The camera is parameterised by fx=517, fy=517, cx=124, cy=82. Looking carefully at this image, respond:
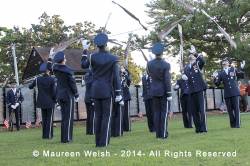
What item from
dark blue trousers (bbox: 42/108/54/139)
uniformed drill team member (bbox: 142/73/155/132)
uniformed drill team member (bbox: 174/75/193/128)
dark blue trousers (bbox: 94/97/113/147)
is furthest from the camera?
uniformed drill team member (bbox: 174/75/193/128)

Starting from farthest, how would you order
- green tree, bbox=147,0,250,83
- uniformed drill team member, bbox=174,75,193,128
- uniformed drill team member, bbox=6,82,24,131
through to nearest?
green tree, bbox=147,0,250,83
uniformed drill team member, bbox=6,82,24,131
uniformed drill team member, bbox=174,75,193,128

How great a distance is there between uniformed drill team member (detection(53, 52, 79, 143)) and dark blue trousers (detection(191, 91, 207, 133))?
129 inches

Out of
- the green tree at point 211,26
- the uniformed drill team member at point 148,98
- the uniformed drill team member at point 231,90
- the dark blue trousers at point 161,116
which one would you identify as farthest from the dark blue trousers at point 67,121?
the green tree at point 211,26

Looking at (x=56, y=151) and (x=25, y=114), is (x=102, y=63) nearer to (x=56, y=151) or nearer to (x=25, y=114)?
(x=56, y=151)

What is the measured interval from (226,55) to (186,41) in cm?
297

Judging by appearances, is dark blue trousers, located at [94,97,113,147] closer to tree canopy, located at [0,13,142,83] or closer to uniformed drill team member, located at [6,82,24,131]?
uniformed drill team member, located at [6,82,24,131]

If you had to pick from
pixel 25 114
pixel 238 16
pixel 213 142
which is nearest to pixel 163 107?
pixel 213 142

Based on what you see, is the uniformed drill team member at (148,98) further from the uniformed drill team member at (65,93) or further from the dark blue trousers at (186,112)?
the uniformed drill team member at (65,93)

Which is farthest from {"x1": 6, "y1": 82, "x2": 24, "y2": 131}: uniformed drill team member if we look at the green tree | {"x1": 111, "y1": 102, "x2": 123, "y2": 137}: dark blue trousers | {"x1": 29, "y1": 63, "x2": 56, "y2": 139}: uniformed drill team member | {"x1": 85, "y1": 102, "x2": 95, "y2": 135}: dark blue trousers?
the green tree

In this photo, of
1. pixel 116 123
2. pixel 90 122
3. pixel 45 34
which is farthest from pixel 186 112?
pixel 45 34

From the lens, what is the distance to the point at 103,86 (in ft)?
32.7

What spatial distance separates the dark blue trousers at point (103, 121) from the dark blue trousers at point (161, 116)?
202cm

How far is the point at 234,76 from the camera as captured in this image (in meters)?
14.7

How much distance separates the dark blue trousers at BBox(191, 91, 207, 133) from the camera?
43.0 ft
